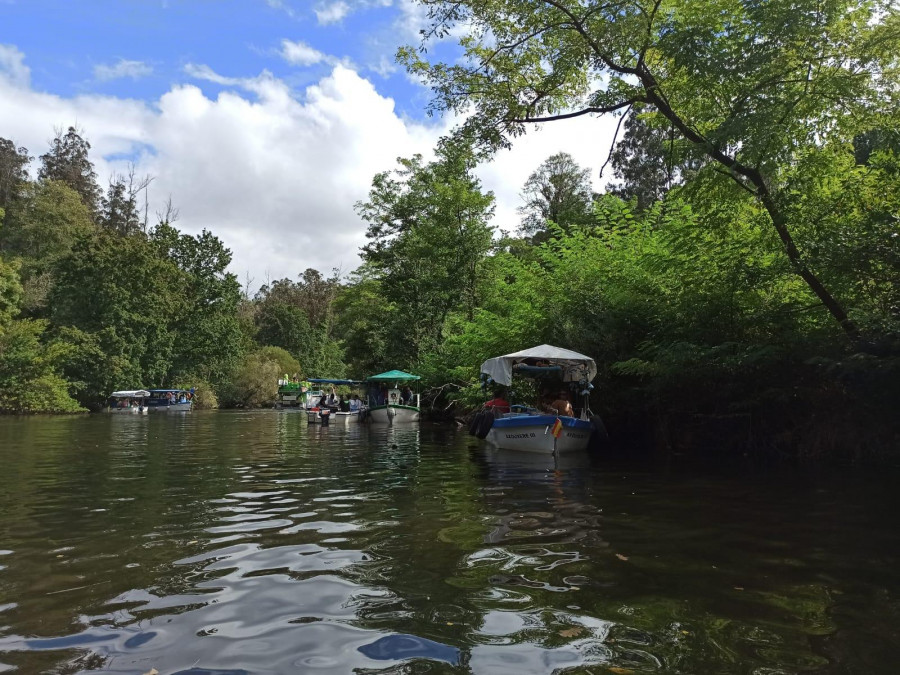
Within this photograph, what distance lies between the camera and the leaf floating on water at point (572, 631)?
3.95 m

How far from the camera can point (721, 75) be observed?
1244cm

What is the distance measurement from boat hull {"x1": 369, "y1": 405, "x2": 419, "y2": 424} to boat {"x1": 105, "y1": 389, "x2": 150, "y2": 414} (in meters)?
27.7

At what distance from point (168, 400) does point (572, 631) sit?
194 ft

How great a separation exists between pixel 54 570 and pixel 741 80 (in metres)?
13.8

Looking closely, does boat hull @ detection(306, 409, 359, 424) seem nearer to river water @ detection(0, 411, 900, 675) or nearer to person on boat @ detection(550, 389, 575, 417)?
person on boat @ detection(550, 389, 575, 417)

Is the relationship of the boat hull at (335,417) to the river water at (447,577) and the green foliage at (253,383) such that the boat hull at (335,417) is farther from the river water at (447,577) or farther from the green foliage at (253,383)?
the green foliage at (253,383)

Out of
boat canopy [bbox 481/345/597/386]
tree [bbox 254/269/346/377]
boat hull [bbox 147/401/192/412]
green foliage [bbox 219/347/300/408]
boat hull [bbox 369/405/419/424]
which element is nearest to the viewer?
boat canopy [bbox 481/345/597/386]

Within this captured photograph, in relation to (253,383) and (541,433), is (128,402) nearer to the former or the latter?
(253,383)

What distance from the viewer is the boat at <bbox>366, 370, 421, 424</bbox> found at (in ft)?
108

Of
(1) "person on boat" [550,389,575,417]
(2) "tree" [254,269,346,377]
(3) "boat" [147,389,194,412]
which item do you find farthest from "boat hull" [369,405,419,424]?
(2) "tree" [254,269,346,377]

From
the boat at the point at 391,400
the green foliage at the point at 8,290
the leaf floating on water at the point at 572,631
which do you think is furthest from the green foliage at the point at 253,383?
the leaf floating on water at the point at 572,631

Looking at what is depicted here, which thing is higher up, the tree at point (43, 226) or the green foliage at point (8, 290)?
the tree at point (43, 226)

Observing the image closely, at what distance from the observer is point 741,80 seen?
12453 mm

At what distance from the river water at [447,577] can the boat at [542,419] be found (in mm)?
5303
